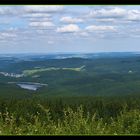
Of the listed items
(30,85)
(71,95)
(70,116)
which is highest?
(30,85)

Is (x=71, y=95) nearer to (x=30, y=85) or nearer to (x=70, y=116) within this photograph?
(x=70, y=116)

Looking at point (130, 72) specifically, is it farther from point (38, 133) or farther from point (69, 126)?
point (38, 133)

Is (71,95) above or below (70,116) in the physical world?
above

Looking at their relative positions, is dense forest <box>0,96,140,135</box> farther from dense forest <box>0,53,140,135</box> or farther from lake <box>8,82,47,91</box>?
lake <box>8,82,47,91</box>

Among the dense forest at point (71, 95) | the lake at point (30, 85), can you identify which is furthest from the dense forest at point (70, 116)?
the lake at point (30, 85)

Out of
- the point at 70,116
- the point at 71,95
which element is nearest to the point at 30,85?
the point at 71,95

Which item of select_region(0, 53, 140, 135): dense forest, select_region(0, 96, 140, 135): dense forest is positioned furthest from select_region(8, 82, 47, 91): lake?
select_region(0, 96, 140, 135): dense forest

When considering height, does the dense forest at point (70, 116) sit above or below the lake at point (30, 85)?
below

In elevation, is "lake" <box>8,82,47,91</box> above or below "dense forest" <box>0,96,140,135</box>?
above

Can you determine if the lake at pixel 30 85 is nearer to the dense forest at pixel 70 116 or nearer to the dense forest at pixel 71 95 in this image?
the dense forest at pixel 71 95
